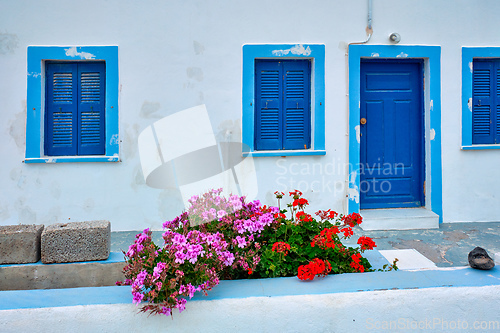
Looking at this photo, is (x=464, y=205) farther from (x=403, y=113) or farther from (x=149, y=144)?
(x=149, y=144)

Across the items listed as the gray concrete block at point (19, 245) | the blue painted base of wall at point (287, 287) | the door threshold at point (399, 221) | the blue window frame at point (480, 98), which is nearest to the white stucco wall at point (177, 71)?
the blue window frame at point (480, 98)

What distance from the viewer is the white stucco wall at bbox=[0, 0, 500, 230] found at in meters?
4.91

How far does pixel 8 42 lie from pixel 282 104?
11.8 ft

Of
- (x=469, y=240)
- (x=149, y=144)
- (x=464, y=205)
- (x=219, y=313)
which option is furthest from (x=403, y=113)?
(x=219, y=313)

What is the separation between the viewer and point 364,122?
17.3 feet

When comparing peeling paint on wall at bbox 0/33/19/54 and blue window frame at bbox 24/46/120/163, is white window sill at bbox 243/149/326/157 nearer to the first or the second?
blue window frame at bbox 24/46/120/163

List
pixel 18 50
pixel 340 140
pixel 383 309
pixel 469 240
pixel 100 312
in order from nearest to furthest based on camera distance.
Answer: pixel 100 312, pixel 383 309, pixel 469 240, pixel 18 50, pixel 340 140

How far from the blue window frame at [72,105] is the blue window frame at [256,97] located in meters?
1.90

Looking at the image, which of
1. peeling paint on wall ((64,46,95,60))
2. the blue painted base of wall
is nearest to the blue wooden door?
the blue painted base of wall

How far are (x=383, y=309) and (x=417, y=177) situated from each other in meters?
3.88

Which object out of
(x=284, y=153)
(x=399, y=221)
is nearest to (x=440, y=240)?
(x=399, y=221)

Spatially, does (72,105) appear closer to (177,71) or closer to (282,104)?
(177,71)

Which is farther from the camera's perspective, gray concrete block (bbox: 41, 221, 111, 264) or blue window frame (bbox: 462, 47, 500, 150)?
blue window frame (bbox: 462, 47, 500, 150)

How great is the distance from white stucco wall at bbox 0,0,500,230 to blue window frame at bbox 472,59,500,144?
304 millimetres
